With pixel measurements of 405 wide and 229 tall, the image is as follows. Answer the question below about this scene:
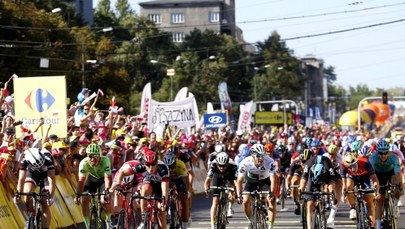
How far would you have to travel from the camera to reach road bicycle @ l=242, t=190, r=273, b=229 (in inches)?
738

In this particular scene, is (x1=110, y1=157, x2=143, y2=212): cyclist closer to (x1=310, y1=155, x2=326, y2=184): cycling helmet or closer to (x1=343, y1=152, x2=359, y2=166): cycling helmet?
(x1=310, y1=155, x2=326, y2=184): cycling helmet

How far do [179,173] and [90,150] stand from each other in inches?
110

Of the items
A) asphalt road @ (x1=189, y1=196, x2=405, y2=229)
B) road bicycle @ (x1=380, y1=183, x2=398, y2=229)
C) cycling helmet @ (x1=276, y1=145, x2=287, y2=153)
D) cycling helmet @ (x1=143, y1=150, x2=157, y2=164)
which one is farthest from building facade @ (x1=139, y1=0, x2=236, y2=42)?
cycling helmet @ (x1=143, y1=150, x2=157, y2=164)

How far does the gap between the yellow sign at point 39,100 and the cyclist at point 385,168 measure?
737 cm

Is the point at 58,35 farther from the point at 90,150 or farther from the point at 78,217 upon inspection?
the point at 90,150

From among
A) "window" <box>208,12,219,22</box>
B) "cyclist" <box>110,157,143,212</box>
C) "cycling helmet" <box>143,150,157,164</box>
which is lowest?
"cyclist" <box>110,157,143,212</box>

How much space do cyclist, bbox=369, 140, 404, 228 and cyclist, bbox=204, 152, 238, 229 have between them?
2.64m

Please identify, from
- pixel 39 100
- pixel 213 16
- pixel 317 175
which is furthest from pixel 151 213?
pixel 213 16

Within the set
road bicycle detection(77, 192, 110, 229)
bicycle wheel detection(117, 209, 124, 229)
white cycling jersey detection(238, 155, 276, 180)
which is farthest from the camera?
white cycling jersey detection(238, 155, 276, 180)

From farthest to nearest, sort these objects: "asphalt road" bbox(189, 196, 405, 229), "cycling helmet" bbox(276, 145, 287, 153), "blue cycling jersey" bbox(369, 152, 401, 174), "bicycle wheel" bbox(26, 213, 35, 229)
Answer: "cycling helmet" bbox(276, 145, 287, 153) → "asphalt road" bbox(189, 196, 405, 229) → "blue cycling jersey" bbox(369, 152, 401, 174) → "bicycle wheel" bbox(26, 213, 35, 229)

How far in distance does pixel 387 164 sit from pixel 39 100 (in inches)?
325

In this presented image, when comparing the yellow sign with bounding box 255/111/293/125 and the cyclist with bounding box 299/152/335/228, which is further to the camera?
the yellow sign with bounding box 255/111/293/125

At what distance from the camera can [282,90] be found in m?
132

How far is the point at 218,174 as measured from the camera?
806 inches
